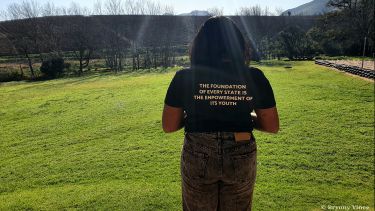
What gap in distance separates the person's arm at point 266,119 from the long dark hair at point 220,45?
1.29 ft

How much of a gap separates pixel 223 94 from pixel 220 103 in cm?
7

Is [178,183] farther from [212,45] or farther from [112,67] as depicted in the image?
[112,67]

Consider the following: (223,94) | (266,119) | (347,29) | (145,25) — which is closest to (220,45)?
(223,94)

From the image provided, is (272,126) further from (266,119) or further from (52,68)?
(52,68)

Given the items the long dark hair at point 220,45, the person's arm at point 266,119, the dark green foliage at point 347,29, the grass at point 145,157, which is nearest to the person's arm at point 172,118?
the long dark hair at point 220,45

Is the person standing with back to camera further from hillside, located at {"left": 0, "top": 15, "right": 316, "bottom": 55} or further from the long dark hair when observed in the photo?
hillside, located at {"left": 0, "top": 15, "right": 316, "bottom": 55}

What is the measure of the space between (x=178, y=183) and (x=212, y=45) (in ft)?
13.4

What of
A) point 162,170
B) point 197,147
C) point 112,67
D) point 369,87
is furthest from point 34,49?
point 197,147

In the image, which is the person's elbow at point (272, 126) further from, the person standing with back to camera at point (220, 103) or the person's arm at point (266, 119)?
the person standing with back to camera at point (220, 103)

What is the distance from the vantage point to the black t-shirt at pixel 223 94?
2312mm

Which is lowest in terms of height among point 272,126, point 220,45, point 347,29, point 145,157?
point 145,157

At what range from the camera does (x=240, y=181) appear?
95.0 inches

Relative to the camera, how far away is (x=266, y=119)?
8.08ft

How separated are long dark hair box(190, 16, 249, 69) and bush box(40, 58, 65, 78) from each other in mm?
31968
